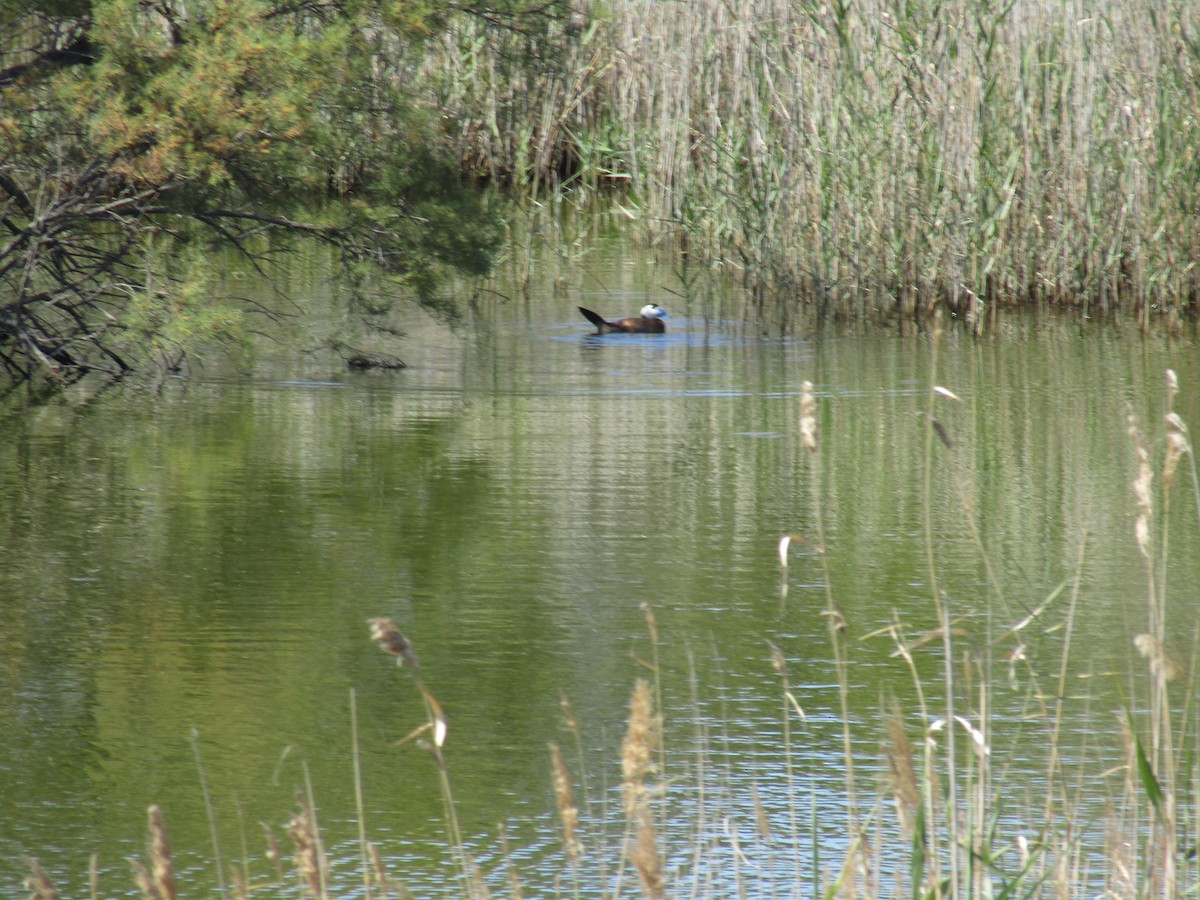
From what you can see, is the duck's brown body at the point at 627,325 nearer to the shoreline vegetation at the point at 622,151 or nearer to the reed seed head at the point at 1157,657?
the shoreline vegetation at the point at 622,151

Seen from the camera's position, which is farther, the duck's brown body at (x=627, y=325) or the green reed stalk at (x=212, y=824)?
the duck's brown body at (x=627, y=325)

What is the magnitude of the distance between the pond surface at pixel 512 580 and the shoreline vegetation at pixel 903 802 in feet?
0.12

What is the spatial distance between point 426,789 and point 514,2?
5.77m

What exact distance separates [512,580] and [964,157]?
607 centimetres

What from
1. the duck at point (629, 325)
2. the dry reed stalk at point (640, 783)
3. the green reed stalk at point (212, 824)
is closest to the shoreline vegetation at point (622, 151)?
the duck at point (629, 325)

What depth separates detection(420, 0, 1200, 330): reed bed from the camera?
1044cm

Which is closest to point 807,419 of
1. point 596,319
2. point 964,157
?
point 596,319

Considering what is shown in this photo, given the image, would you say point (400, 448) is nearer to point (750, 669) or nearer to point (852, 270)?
point (750, 669)

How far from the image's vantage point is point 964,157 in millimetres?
10414

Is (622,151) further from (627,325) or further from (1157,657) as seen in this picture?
(1157,657)

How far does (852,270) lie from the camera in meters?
10.7

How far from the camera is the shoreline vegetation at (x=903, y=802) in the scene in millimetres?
2252

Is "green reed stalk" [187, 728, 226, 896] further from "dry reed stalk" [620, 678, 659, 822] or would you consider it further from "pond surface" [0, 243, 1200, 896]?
"dry reed stalk" [620, 678, 659, 822]

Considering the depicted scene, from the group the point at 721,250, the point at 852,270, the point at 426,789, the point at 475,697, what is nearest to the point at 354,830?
the point at 426,789
